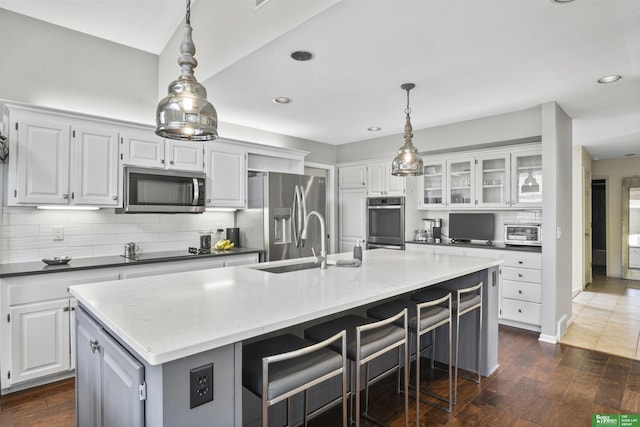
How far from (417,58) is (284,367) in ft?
7.55

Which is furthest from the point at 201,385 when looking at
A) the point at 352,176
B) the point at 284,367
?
the point at 352,176

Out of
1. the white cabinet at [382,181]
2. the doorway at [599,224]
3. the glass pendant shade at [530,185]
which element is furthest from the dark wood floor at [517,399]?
the doorway at [599,224]

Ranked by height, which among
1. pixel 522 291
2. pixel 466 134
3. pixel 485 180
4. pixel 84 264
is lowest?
pixel 522 291

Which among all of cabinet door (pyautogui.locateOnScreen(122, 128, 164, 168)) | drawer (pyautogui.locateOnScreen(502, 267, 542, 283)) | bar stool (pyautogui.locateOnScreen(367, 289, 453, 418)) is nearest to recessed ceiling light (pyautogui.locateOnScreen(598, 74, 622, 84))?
drawer (pyautogui.locateOnScreen(502, 267, 542, 283))

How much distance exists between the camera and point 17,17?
298 centimetres

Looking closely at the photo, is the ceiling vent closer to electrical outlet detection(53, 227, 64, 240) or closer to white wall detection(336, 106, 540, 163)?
electrical outlet detection(53, 227, 64, 240)

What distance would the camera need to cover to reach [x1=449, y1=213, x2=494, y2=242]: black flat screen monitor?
4.57m

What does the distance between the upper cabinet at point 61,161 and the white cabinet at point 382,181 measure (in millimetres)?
3454

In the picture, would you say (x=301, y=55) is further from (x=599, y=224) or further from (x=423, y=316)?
(x=599, y=224)

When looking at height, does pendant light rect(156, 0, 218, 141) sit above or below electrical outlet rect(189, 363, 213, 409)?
above

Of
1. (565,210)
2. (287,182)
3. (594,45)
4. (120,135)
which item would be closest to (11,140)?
(120,135)

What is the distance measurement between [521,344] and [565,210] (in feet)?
5.28

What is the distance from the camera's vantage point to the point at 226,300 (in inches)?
63.2

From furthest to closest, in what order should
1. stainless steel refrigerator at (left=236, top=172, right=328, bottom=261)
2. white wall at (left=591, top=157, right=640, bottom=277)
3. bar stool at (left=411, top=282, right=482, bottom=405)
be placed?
white wall at (left=591, top=157, right=640, bottom=277), stainless steel refrigerator at (left=236, top=172, right=328, bottom=261), bar stool at (left=411, top=282, right=482, bottom=405)
